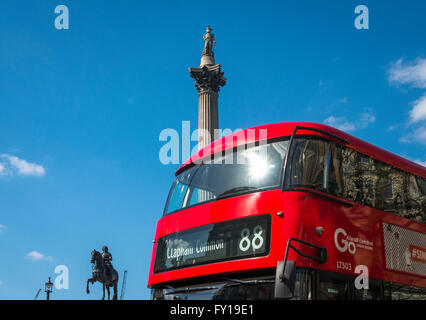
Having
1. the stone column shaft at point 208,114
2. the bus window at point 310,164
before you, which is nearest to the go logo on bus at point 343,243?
the bus window at point 310,164

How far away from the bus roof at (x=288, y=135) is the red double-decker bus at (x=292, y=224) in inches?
0.9

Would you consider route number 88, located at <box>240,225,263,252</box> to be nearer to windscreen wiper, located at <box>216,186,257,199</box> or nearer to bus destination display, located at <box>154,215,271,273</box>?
bus destination display, located at <box>154,215,271,273</box>

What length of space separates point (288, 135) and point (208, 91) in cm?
2204

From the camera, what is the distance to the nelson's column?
2825 centimetres

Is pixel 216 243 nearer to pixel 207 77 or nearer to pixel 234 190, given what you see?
pixel 234 190

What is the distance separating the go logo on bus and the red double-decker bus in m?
0.01

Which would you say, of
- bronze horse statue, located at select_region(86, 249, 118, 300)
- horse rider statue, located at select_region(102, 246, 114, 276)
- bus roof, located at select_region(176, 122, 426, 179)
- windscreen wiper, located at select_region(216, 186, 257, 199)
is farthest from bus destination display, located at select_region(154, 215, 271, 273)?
horse rider statue, located at select_region(102, 246, 114, 276)

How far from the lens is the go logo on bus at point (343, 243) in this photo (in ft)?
21.7


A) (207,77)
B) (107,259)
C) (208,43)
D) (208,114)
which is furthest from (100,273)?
(208,43)

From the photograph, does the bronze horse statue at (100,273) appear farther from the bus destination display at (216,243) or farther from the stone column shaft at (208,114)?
the bus destination display at (216,243)

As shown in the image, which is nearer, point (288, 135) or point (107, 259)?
point (288, 135)

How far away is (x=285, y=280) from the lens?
571 centimetres
